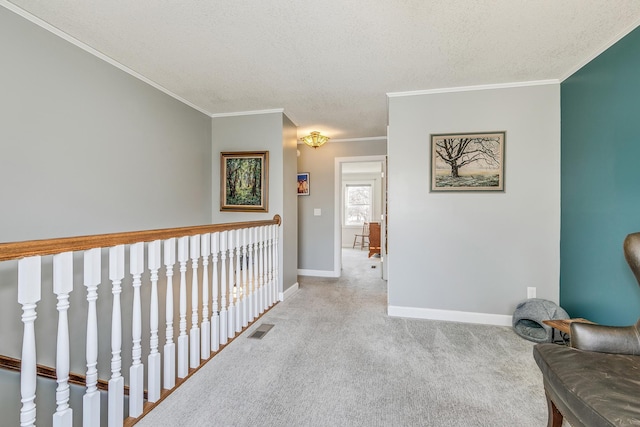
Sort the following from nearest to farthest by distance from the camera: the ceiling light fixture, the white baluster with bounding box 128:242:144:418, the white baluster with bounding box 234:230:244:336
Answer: the white baluster with bounding box 128:242:144:418 → the white baluster with bounding box 234:230:244:336 → the ceiling light fixture

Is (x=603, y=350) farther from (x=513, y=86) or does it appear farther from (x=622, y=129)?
(x=513, y=86)

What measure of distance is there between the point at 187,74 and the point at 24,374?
241cm

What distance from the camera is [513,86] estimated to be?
2.72m

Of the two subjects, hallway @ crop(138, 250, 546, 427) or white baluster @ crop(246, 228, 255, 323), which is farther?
white baluster @ crop(246, 228, 255, 323)

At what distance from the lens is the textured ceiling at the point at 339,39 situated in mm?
1711

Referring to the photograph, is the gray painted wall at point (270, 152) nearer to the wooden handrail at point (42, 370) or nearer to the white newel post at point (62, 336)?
the wooden handrail at point (42, 370)

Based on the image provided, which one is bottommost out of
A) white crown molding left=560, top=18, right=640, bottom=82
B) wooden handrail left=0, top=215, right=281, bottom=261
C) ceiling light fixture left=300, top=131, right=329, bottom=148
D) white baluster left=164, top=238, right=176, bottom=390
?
white baluster left=164, top=238, right=176, bottom=390

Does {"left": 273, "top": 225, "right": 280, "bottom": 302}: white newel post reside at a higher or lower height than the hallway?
higher

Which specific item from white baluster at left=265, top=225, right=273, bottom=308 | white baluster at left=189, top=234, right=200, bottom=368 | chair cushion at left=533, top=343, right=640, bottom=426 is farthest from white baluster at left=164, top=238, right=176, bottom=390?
chair cushion at left=533, top=343, right=640, bottom=426

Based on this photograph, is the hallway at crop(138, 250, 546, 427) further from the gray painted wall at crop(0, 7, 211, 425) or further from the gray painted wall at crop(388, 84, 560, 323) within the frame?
the gray painted wall at crop(0, 7, 211, 425)

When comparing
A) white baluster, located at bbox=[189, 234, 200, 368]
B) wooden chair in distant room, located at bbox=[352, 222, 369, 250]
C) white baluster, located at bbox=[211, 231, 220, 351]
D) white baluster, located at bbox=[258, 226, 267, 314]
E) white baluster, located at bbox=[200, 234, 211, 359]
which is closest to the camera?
white baluster, located at bbox=[189, 234, 200, 368]

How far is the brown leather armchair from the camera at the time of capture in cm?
99

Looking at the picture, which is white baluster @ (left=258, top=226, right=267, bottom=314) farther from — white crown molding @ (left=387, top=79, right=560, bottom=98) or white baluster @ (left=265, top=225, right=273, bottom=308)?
white crown molding @ (left=387, top=79, right=560, bottom=98)

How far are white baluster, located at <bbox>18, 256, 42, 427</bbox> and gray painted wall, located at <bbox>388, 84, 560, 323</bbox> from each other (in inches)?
107
